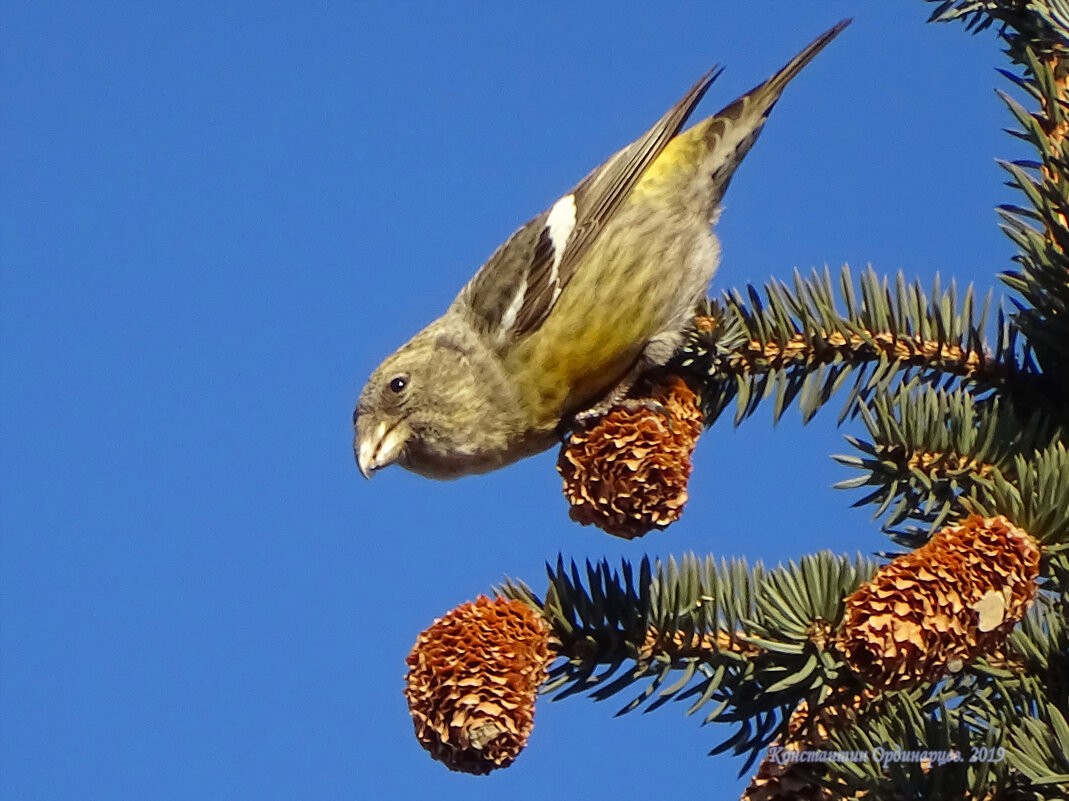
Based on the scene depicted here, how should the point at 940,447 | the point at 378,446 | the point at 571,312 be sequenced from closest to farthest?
the point at 940,447
the point at 378,446
the point at 571,312

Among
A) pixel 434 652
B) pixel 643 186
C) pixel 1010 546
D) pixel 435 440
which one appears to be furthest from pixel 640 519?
pixel 643 186

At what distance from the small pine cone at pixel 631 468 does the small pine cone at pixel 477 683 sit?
50 centimetres

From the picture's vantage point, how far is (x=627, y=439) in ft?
7.93

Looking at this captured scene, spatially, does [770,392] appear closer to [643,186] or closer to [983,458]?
[983,458]

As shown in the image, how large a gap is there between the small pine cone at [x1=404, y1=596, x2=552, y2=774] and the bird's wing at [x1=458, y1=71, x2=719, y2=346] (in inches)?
71.4

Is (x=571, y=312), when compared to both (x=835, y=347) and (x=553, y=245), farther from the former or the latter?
(x=835, y=347)

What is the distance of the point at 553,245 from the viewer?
404cm

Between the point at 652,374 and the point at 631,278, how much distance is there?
0.84 meters

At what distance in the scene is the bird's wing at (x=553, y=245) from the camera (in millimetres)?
3775

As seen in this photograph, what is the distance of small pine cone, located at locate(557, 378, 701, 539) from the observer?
7.81 feet

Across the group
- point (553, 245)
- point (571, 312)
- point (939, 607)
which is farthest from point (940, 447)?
point (553, 245)

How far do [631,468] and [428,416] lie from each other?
4.09 ft

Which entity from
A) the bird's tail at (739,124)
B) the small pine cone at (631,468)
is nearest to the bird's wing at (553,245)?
→ the bird's tail at (739,124)

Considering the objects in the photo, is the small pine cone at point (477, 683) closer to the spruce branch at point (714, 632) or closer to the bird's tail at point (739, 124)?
the spruce branch at point (714, 632)
